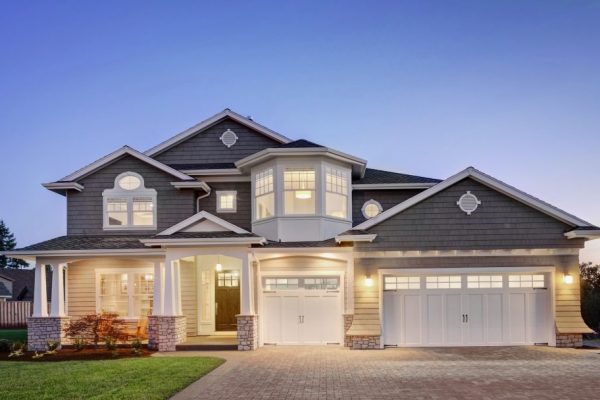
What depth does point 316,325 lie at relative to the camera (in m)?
18.5

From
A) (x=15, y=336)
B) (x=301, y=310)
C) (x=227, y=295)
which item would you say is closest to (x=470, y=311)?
(x=301, y=310)

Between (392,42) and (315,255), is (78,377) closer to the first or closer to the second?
(315,255)

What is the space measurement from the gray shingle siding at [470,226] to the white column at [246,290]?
3427 millimetres

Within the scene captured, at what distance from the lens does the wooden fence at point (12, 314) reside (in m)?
36.1

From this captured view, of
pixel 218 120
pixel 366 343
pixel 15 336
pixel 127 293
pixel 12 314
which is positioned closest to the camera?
pixel 366 343

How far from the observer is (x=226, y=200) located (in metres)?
21.2

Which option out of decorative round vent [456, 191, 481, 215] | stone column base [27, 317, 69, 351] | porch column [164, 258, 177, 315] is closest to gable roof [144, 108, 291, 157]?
porch column [164, 258, 177, 315]

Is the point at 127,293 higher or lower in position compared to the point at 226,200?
lower

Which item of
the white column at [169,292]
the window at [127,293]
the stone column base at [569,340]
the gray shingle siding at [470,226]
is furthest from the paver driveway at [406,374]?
the window at [127,293]

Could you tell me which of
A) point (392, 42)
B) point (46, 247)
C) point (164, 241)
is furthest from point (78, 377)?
point (392, 42)

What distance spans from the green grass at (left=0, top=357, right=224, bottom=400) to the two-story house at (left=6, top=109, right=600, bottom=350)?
10.4ft

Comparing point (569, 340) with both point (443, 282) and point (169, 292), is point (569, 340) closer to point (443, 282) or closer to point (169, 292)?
point (443, 282)

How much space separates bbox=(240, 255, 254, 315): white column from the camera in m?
17.5

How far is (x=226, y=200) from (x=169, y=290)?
14.8 feet
